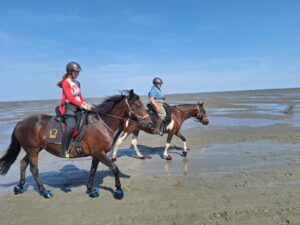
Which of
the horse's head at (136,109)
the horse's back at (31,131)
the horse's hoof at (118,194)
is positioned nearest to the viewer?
the horse's hoof at (118,194)

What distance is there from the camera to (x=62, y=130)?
7.50m

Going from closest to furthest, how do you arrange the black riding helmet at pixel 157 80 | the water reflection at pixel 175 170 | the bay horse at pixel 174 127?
the water reflection at pixel 175 170 → the bay horse at pixel 174 127 → the black riding helmet at pixel 157 80

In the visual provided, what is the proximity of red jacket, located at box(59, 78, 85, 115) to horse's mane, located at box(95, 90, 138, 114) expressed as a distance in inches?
26.9

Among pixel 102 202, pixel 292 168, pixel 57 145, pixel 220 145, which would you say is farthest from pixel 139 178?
pixel 220 145

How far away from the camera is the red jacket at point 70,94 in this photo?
7.27m

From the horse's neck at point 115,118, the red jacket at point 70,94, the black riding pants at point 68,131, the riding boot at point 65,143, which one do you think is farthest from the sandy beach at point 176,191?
the red jacket at point 70,94

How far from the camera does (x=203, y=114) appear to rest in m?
13.0

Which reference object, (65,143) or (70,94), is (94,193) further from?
(70,94)

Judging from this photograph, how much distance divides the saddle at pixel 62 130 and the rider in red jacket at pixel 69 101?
0.41ft

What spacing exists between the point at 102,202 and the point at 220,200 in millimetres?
2720

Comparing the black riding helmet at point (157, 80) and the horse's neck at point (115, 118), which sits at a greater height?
the black riding helmet at point (157, 80)

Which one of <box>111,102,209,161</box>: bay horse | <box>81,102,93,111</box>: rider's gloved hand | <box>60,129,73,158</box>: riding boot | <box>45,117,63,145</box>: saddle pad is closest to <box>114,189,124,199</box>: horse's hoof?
<box>60,129,73,158</box>: riding boot

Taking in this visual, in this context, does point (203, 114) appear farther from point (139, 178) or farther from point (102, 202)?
point (102, 202)

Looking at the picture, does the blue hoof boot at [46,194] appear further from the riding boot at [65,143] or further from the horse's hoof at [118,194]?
the horse's hoof at [118,194]
